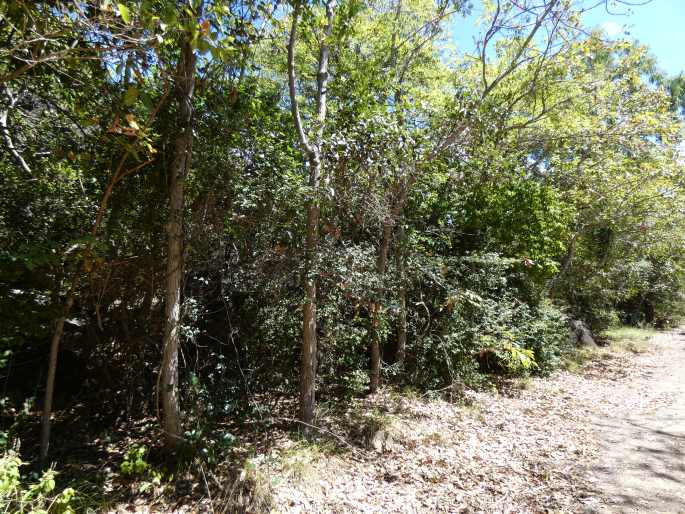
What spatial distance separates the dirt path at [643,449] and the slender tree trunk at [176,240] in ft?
15.1

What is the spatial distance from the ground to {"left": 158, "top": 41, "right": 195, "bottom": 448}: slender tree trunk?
3.72ft

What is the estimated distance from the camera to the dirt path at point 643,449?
4.30 meters

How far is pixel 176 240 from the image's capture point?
4.36 metres

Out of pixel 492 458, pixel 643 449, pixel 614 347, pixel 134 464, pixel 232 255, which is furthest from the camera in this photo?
pixel 614 347

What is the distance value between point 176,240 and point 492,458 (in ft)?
15.5

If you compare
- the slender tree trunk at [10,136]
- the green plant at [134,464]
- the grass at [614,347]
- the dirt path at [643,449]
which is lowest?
the dirt path at [643,449]

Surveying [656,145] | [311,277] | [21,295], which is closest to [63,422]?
[21,295]

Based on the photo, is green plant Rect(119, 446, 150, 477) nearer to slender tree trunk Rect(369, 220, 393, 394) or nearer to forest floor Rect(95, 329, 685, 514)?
forest floor Rect(95, 329, 685, 514)

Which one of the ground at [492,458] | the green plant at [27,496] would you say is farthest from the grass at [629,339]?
the green plant at [27,496]

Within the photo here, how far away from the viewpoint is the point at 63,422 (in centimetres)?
507

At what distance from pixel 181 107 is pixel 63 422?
4.09 metres

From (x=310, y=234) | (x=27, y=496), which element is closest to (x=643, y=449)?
(x=310, y=234)

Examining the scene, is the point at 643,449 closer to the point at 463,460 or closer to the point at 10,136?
the point at 463,460

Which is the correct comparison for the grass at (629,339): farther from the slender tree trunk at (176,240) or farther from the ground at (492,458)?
the slender tree trunk at (176,240)
